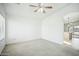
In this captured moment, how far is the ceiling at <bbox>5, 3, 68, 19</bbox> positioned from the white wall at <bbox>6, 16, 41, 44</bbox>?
86 mm

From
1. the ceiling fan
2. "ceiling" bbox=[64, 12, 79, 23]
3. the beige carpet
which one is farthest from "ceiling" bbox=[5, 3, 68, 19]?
the beige carpet

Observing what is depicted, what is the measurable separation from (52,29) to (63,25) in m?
0.25

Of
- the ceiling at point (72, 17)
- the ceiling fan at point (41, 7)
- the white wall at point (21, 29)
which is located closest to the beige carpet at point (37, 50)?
the white wall at point (21, 29)

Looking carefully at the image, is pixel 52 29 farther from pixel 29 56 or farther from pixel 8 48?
pixel 8 48

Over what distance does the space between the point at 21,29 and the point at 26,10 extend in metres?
0.42

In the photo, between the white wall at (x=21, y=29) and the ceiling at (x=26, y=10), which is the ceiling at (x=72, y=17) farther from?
the white wall at (x=21, y=29)

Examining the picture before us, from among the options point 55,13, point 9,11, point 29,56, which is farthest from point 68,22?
point 9,11

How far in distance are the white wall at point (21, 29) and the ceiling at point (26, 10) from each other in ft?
0.28

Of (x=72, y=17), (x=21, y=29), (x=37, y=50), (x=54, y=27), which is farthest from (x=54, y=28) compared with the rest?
(x=21, y=29)

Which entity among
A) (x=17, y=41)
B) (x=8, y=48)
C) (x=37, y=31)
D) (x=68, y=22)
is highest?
(x=68, y=22)

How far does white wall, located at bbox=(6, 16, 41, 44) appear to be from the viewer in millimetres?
2056

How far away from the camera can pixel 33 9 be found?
81.6 inches

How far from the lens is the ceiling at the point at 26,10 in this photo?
79.5 inches

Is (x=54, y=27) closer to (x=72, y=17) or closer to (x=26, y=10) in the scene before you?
(x=72, y=17)
